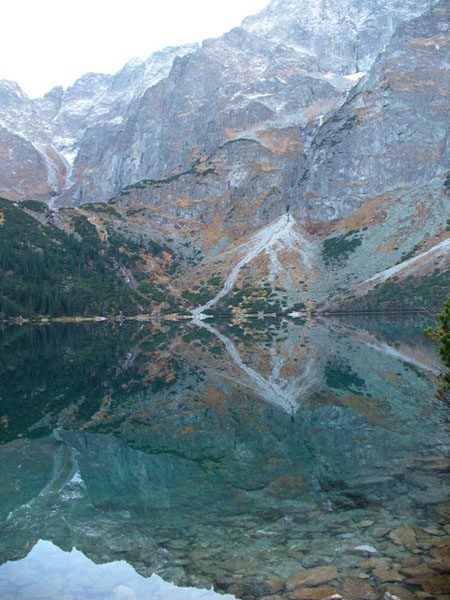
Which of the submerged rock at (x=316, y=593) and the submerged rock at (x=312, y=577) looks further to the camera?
the submerged rock at (x=312, y=577)

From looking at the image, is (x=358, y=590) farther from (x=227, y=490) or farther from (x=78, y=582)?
(x=227, y=490)

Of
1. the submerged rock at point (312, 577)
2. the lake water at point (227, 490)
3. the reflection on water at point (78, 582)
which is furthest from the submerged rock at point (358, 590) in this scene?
the reflection on water at point (78, 582)

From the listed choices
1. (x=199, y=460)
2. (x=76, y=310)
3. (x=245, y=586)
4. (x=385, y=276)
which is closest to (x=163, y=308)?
(x=76, y=310)

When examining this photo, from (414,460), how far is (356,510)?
5.65m

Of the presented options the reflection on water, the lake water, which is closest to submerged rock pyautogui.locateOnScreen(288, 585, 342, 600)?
the lake water

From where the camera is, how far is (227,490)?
17.2 meters

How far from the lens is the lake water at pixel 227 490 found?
11.1 metres

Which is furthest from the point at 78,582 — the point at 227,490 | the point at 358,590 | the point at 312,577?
the point at 227,490

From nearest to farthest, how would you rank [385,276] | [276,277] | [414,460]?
[414,460]
[385,276]
[276,277]

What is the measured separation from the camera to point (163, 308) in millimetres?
172125

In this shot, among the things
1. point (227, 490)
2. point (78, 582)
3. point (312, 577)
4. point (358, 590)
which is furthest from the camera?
point (227, 490)

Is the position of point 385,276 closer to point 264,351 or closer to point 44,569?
point 264,351

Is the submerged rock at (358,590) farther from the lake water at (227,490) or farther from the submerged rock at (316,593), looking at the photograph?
the submerged rock at (316,593)

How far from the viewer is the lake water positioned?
11117mm
